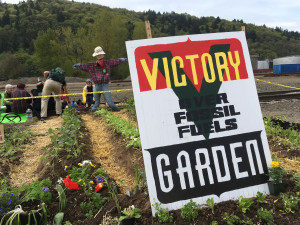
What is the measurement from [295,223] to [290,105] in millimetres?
9117

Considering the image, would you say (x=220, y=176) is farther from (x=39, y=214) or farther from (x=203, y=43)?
(x=39, y=214)

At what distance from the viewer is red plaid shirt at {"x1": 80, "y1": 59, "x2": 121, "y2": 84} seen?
980 cm

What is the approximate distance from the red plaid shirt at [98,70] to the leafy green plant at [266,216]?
8122 millimetres

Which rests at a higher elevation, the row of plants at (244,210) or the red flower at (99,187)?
the red flower at (99,187)

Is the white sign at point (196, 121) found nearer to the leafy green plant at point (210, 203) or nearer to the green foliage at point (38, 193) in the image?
the leafy green plant at point (210, 203)

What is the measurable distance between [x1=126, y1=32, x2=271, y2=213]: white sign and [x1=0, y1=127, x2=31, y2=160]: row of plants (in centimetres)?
336

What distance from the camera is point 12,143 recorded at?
6195 mm

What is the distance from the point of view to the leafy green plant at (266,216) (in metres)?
2.30

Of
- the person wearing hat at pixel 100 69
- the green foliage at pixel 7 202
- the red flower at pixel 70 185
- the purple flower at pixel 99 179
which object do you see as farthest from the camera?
the person wearing hat at pixel 100 69

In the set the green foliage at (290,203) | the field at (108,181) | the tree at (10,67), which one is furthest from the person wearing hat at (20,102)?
the tree at (10,67)

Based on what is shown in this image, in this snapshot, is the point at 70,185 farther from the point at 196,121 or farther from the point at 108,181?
the point at 196,121

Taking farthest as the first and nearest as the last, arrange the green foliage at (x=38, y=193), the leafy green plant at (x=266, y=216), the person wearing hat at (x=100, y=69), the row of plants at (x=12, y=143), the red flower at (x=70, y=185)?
the person wearing hat at (x=100, y=69), the row of plants at (x=12, y=143), the red flower at (x=70, y=185), the green foliage at (x=38, y=193), the leafy green plant at (x=266, y=216)

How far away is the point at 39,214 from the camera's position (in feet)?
8.45

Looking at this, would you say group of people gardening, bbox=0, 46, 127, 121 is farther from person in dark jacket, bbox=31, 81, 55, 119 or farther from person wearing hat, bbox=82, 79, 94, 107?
person wearing hat, bbox=82, 79, 94, 107
